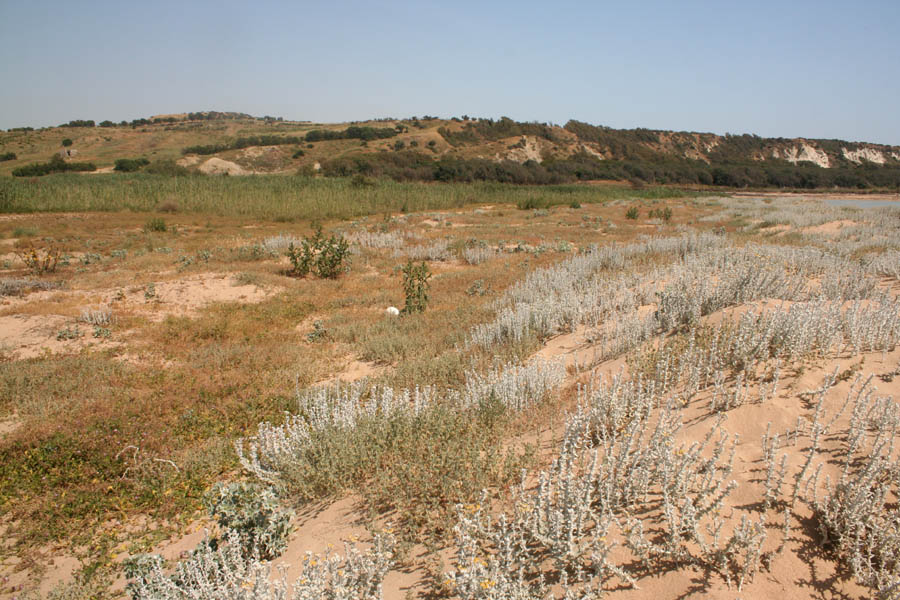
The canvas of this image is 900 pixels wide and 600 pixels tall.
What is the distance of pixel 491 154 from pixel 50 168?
5014cm

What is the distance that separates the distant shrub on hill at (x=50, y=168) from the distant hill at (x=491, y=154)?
69 centimetres

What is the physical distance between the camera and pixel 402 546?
10.4 ft

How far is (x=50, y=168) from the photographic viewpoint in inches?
1901

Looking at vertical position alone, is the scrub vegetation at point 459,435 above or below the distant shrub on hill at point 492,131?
below

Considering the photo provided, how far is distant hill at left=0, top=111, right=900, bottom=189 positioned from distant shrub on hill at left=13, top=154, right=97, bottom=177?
0.69m

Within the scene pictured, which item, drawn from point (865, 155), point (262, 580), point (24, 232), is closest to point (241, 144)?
point (24, 232)

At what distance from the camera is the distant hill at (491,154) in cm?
5397

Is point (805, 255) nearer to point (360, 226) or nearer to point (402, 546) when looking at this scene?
point (402, 546)

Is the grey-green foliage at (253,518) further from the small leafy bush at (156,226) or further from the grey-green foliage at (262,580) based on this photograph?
the small leafy bush at (156,226)

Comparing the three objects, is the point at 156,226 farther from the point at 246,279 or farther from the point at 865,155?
the point at 865,155

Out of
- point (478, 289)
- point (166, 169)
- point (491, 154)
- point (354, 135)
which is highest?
Result: point (354, 135)

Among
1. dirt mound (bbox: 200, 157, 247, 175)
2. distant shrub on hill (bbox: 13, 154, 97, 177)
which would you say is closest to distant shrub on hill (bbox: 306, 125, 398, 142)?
dirt mound (bbox: 200, 157, 247, 175)

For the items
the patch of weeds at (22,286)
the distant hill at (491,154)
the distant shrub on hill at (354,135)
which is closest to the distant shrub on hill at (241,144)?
the distant hill at (491,154)

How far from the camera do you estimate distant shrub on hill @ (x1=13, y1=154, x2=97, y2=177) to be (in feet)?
148
